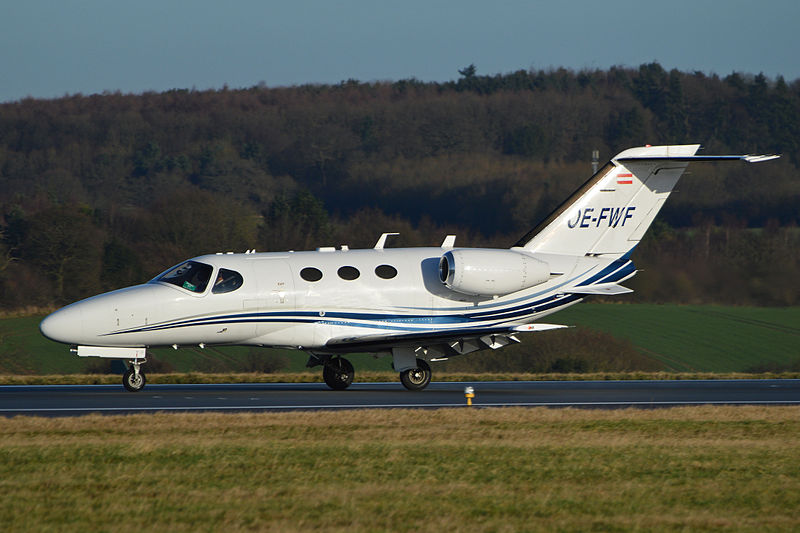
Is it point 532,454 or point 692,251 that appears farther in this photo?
point 692,251

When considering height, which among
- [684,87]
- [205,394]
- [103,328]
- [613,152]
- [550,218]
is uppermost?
[684,87]

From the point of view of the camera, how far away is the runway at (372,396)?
18.3 meters

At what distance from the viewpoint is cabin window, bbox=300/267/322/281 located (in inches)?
855

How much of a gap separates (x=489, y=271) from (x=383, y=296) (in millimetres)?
2300

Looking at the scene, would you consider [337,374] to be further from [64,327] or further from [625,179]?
[625,179]

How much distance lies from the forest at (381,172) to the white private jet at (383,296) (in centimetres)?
1217

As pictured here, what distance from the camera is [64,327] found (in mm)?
20781

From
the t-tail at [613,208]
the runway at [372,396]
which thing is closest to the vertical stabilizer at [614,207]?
the t-tail at [613,208]

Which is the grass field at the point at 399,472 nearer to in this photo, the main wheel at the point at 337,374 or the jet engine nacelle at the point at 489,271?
the jet engine nacelle at the point at 489,271

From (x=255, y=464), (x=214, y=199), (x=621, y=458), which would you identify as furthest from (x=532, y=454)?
(x=214, y=199)

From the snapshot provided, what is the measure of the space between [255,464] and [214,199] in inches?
1783

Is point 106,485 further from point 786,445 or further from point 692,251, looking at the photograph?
point 692,251

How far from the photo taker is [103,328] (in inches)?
A: 821

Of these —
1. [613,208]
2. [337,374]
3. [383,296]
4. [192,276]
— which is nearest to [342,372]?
[337,374]
